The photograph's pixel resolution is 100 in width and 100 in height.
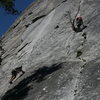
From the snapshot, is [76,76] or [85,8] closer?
[76,76]

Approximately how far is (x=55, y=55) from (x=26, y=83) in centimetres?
368

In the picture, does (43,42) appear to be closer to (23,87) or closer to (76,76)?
(23,87)

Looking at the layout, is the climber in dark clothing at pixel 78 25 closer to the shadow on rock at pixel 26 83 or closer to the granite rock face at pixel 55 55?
the granite rock face at pixel 55 55

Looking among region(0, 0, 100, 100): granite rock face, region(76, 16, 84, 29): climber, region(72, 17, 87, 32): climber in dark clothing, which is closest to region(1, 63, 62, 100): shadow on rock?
region(0, 0, 100, 100): granite rock face

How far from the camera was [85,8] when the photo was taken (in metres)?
31.6

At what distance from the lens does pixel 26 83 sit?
22.4m

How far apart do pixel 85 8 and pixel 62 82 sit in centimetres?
1341

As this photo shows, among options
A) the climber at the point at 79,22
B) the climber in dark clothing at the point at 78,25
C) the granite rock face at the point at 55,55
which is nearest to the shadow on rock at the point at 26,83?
the granite rock face at the point at 55,55

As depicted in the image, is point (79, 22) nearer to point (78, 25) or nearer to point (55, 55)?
point (78, 25)

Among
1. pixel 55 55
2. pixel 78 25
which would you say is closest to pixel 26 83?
pixel 55 55

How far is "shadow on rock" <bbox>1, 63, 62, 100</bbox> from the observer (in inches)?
831

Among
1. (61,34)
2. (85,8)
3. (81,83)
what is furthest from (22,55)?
(81,83)

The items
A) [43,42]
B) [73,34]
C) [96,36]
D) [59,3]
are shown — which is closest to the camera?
[96,36]

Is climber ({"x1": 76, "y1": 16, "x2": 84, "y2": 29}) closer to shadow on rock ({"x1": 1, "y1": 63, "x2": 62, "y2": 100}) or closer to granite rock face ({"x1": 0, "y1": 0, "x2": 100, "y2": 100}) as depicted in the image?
granite rock face ({"x1": 0, "y1": 0, "x2": 100, "y2": 100})
